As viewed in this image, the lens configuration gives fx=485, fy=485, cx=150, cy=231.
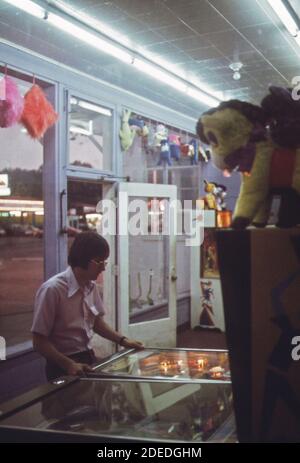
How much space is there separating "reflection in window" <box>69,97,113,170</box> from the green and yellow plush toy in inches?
164

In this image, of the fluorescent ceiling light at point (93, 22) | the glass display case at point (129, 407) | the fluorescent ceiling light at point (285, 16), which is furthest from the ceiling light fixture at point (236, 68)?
the glass display case at point (129, 407)

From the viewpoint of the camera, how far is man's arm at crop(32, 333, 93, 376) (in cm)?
213

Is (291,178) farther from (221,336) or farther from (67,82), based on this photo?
(221,336)

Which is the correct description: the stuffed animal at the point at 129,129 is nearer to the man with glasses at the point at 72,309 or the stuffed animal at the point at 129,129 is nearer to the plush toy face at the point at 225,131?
the man with glasses at the point at 72,309

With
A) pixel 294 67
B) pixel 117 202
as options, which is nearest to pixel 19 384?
pixel 117 202

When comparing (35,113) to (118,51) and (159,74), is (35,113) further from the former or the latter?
(159,74)

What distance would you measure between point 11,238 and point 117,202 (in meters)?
21.1

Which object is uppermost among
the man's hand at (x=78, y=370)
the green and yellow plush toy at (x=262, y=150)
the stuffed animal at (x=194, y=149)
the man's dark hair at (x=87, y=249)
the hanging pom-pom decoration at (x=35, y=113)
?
the stuffed animal at (x=194, y=149)

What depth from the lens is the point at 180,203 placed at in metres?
7.61

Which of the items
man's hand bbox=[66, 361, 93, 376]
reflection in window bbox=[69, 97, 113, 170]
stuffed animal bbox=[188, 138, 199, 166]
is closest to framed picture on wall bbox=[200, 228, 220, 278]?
stuffed animal bbox=[188, 138, 199, 166]

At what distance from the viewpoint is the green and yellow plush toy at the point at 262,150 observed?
116cm

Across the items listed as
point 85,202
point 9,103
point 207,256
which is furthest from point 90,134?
point 207,256

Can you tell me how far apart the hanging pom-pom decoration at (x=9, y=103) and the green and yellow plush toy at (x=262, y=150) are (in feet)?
10.1

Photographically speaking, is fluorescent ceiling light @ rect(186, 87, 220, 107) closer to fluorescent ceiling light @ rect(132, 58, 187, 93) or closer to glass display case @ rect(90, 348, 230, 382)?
fluorescent ceiling light @ rect(132, 58, 187, 93)
